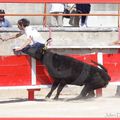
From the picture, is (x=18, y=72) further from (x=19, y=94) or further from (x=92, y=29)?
(x=92, y=29)

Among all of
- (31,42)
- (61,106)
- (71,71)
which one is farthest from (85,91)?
(31,42)


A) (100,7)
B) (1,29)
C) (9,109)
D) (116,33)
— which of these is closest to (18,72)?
(9,109)

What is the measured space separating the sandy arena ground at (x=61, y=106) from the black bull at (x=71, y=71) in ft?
1.14

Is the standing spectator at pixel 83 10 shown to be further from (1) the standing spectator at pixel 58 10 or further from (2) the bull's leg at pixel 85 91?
(2) the bull's leg at pixel 85 91

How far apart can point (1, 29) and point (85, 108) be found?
4.00 metres

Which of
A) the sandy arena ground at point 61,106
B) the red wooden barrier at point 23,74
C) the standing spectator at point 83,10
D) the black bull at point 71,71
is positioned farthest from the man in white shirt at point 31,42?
the standing spectator at point 83,10

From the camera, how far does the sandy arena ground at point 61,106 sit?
10977 mm

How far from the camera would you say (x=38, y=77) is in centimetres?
1317

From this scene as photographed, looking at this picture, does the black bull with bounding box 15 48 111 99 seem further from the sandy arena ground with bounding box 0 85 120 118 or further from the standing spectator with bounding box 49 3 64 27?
the standing spectator with bounding box 49 3 64 27

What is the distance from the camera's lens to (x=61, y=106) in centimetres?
1217

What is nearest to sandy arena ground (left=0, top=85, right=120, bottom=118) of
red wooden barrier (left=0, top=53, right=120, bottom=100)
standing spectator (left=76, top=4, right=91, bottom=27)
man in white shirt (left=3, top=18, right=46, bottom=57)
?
red wooden barrier (left=0, top=53, right=120, bottom=100)

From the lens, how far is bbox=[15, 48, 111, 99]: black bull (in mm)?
12828

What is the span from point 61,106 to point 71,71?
95 cm

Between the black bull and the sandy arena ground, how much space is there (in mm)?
347
